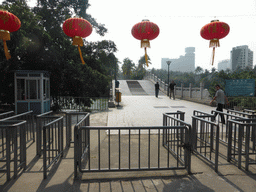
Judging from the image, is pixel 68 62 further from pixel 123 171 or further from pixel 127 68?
pixel 127 68

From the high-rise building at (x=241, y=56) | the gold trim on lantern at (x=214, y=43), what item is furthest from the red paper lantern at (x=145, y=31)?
the high-rise building at (x=241, y=56)

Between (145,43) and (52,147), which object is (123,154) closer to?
(52,147)

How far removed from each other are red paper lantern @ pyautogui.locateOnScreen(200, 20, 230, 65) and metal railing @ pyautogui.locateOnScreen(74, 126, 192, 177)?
11.2 ft

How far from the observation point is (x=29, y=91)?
1095cm

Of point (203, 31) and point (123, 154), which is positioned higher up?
point (203, 31)

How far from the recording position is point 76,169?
12.1ft

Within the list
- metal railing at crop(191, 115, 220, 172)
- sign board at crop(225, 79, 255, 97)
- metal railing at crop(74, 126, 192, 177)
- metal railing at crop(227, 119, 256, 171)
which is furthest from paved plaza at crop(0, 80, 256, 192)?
sign board at crop(225, 79, 255, 97)

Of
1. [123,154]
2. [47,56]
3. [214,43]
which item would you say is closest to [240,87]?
[214,43]

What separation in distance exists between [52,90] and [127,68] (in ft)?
205

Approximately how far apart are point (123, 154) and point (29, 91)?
8381mm

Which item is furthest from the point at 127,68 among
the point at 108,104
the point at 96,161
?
the point at 96,161

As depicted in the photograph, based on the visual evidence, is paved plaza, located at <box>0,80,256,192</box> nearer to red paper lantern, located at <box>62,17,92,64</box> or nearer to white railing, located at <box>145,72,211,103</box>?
red paper lantern, located at <box>62,17,92,64</box>

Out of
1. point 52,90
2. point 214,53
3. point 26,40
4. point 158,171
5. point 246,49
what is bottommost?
point 158,171

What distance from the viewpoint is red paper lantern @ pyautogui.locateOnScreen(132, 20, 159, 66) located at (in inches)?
229
